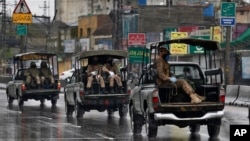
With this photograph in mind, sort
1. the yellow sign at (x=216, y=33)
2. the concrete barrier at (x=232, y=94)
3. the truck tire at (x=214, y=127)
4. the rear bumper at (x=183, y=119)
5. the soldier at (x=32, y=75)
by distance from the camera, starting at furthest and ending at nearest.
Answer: the yellow sign at (x=216, y=33)
the concrete barrier at (x=232, y=94)
the soldier at (x=32, y=75)
the truck tire at (x=214, y=127)
the rear bumper at (x=183, y=119)

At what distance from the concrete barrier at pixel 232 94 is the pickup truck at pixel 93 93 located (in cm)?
1039

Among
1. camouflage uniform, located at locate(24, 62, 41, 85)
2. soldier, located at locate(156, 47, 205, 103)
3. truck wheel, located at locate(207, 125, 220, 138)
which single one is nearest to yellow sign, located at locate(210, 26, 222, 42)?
camouflage uniform, located at locate(24, 62, 41, 85)

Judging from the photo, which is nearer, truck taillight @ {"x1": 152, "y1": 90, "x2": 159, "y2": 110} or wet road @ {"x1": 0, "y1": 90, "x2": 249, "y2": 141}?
truck taillight @ {"x1": 152, "y1": 90, "x2": 159, "y2": 110}

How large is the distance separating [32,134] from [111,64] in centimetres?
781

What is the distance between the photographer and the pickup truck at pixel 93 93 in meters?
23.6

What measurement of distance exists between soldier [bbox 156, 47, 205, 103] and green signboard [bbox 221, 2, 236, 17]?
57.4 ft

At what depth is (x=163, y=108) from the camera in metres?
15.8

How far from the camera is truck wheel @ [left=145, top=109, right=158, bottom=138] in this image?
53.4 ft

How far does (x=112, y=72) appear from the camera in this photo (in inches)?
974

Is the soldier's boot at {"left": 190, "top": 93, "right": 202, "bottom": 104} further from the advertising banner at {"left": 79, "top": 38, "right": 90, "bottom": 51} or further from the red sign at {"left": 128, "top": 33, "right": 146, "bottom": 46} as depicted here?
the advertising banner at {"left": 79, "top": 38, "right": 90, "bottom": 51}

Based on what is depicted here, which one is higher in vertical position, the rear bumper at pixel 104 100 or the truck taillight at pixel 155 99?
the truck taillight at pixel 155 99

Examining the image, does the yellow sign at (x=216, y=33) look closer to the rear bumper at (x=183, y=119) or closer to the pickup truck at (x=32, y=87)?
the pickup truck at (x=32, y=87)

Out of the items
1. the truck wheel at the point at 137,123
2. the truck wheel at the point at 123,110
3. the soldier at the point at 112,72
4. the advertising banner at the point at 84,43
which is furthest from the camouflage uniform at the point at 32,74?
the advertising banner at the point at 84,43

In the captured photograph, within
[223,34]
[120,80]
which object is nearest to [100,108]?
[120,80]
